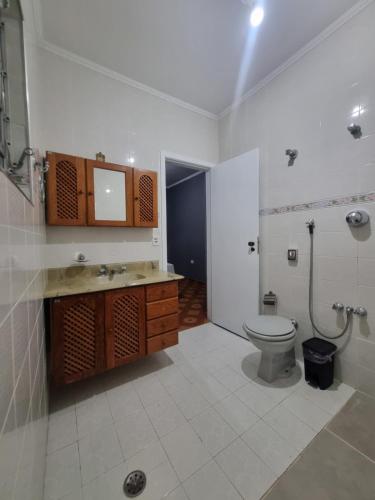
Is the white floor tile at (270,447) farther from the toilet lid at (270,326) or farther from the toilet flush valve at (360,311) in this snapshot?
the toilet flush valve at (360,311)

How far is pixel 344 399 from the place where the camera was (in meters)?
1.38

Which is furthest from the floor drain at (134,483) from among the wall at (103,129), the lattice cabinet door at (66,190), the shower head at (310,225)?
the shower head at (310,225)

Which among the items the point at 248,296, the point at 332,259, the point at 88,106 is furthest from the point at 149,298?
the point at 88,106

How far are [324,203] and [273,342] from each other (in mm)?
1121

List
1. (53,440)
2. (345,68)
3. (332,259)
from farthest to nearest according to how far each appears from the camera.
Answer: (332,259), (345,68), (53,440)

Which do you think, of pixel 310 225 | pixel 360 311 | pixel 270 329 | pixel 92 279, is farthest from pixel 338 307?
pixel 92 279

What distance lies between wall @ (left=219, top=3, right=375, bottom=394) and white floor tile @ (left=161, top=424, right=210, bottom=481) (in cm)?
119

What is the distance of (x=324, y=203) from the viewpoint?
62.6 inches

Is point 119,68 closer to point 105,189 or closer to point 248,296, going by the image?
point 105,189

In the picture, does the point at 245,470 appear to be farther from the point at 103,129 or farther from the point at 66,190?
the point at 103,129

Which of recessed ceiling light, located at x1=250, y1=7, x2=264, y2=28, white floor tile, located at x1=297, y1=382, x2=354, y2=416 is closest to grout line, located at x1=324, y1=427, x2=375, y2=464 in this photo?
white floor tile, located at x1=297, y1=382, x2=354, y2=416

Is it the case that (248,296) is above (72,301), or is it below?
below

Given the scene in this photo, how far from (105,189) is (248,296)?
5.60 feet

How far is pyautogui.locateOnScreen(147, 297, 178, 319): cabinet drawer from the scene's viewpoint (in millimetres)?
1621
